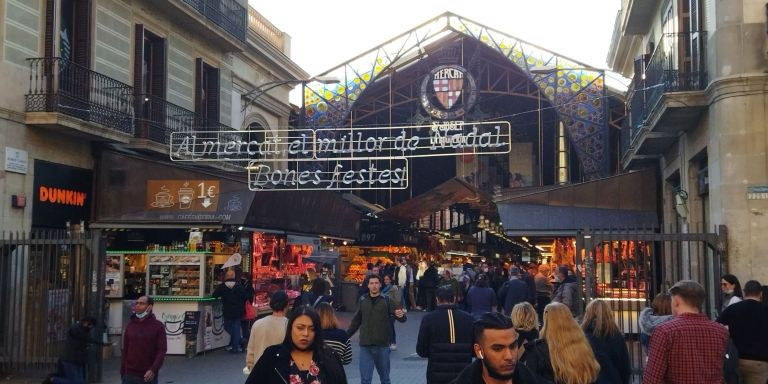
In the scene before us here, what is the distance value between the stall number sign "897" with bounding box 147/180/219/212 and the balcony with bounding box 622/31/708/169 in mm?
9332

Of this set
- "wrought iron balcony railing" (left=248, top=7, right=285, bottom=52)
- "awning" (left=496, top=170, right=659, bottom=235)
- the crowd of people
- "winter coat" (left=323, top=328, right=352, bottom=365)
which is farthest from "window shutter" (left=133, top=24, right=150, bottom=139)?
"winter coat" (left=323, top=328, right=352, bottom=365)

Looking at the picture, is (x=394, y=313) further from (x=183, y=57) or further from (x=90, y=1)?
(x=183, y=57)

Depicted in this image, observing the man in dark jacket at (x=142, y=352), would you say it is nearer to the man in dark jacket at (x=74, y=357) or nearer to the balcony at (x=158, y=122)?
the man in dark jacket at (x=74, y=357)

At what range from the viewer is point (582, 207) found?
66.9 ft

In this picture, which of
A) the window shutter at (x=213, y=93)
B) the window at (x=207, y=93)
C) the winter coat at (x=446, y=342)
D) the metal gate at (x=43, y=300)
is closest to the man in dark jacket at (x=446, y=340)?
the winter coat at (x=446, y=342)

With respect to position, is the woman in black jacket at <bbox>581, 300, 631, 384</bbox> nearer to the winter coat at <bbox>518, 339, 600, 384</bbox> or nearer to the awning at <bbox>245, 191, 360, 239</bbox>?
the winter coat at <bbox>518, 339, 600, 384</bbox>

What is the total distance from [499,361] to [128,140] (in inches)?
617

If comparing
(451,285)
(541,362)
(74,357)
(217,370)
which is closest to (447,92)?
(217,370)

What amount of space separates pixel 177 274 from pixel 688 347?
41.6ft

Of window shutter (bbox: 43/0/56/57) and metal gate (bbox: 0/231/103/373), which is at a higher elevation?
window shutter (bbox: 43/0/56/57)

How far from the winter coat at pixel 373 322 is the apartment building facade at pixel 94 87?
27.4ft

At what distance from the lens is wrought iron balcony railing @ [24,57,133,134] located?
622 inches

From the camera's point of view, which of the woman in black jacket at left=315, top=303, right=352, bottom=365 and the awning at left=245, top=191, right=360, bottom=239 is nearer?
the woman in black jacket at left=315, top=303, right=352, bottom=365

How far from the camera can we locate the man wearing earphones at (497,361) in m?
3.84
